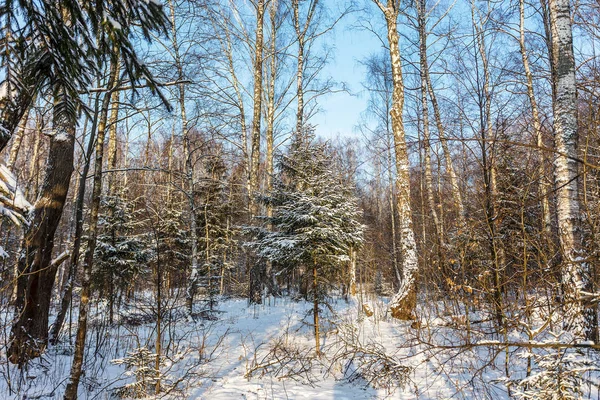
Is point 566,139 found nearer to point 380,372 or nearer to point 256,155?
point 380,372

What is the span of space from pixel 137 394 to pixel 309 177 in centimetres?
448

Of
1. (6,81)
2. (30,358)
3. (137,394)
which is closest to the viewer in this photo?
(6,81)

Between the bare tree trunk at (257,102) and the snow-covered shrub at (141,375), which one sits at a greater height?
the bare tree trunk at (257,102)

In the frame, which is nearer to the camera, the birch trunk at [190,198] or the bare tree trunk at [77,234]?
the bare tree trunk at [77,234]

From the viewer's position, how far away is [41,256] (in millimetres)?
4336

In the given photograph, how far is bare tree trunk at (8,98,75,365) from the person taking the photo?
162 inches

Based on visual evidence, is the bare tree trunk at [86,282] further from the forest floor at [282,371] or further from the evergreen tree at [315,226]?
the evergreen tree at [315,226]

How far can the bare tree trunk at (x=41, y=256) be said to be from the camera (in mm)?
4121

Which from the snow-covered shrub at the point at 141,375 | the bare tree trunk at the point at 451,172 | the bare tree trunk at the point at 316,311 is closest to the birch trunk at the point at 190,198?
the bare tree trunk at the point at 316,311

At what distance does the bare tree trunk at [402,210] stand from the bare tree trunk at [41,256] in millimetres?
5500

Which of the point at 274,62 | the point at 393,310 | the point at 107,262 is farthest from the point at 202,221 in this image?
the point at 393,310

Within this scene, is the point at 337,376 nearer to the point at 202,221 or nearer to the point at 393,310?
the point at 393,310

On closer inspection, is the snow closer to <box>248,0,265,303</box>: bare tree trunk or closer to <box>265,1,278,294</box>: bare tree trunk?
<box>248,0,265,303</box>: bare tree trunk

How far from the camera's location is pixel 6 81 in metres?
2.29
